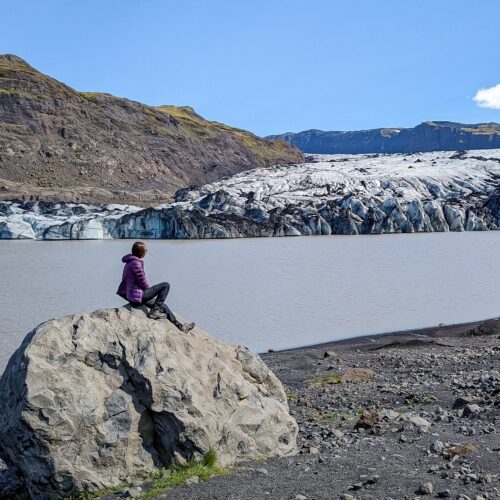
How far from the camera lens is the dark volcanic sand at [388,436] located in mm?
7422

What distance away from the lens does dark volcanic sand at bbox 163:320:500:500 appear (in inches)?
292

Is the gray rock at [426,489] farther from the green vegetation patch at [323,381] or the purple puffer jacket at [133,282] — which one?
the green vegetation patch at [323,381]

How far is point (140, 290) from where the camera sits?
9.28 m

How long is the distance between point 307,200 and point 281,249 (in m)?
30.7

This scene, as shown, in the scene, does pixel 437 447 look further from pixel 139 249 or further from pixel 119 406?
pixel 139 249

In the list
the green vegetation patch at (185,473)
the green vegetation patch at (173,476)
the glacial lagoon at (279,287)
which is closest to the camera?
the green vegetation patch at (173,476)

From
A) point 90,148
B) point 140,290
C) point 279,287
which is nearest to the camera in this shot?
point 140,290

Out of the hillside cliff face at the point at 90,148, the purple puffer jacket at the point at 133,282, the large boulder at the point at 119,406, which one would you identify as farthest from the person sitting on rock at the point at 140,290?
the hillside cliff face at the point at 90,148

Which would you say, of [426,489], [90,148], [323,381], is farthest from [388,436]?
[90,148]

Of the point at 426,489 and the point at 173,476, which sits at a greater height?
the point at 426,489

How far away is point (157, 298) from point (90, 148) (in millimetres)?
132274

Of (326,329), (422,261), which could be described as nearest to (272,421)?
(326,329)

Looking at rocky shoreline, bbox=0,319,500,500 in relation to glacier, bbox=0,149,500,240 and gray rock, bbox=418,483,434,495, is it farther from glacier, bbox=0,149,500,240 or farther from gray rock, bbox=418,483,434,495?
glacier, bbox=0,149,500,240

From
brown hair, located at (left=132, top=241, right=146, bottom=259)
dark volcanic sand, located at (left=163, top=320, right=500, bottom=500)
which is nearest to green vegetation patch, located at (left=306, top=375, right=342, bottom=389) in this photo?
dark volcanic sand, located at (left=163, top=320, right=500, bottom=500)
